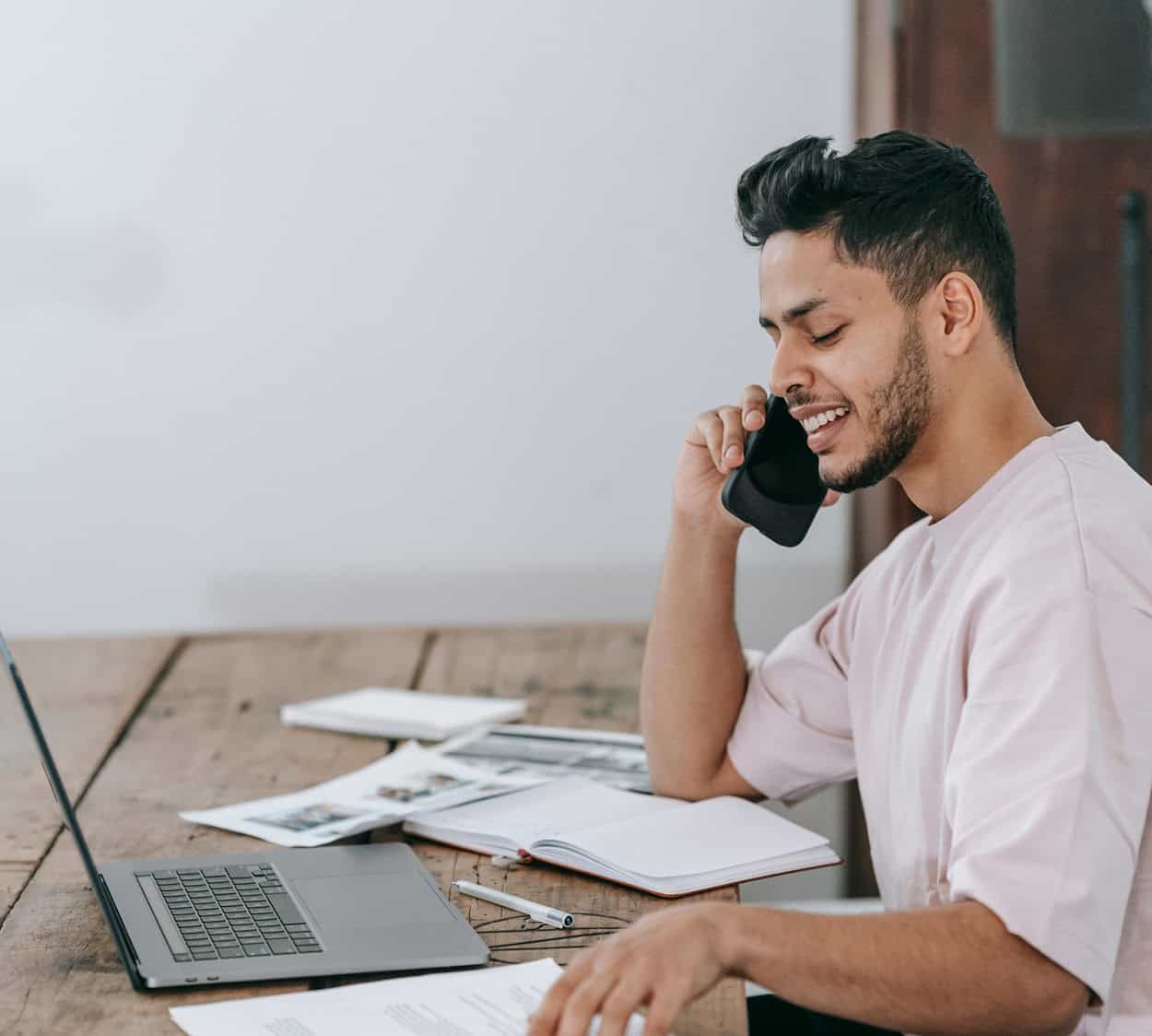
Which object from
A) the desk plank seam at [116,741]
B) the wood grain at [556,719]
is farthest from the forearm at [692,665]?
the desk plank seam at [116,741]

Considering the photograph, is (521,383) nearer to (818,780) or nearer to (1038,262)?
(1038,262)

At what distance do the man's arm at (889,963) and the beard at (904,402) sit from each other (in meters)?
0.42

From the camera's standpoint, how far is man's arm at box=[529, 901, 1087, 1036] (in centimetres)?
91

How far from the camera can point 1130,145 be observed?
231 centimetres

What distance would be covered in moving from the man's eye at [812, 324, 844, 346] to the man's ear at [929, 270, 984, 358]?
72mm

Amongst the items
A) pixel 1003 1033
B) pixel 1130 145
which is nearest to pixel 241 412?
pixel 1130 145

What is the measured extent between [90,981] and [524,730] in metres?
0.73

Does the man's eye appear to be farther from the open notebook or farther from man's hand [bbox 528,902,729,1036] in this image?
man's hand [bbox 528,902,729,1036]

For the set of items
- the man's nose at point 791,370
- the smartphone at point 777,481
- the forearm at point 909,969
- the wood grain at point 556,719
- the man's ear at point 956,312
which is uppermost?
the man's ear at point 956,312

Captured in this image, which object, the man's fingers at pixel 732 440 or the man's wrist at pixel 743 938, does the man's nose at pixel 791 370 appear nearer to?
the man's fingers at pixel 732 440

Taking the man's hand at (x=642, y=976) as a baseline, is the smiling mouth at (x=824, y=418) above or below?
above

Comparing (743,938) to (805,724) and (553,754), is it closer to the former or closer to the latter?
(805,724)

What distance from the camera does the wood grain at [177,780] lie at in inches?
40.7

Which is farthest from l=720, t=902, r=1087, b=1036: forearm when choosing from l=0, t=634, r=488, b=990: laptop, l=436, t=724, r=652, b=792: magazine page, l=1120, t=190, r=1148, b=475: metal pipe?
l=1120, t=190, r=1148, b=475: metal pipe
